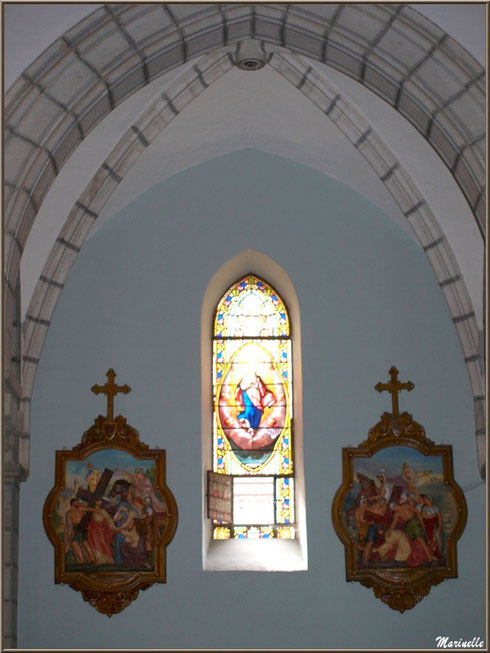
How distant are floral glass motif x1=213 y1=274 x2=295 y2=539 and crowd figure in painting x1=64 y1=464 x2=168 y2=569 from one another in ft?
2.58

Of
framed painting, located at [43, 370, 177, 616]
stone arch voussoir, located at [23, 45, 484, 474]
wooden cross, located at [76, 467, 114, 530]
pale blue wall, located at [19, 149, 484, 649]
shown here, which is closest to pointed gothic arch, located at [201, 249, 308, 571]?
pale blue wall, located at [19, 149, 484, 649]

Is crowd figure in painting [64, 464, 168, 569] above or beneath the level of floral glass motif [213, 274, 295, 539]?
beneath

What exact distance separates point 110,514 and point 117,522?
10 centimetres

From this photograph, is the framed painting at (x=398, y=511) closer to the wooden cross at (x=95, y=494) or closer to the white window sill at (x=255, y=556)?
the white window sill at (x=255, y=556)

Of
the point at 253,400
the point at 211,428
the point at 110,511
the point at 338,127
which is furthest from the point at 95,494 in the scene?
the point at 338,127

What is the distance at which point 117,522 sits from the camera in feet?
33.8

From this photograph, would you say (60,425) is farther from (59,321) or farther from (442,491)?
(442,491)

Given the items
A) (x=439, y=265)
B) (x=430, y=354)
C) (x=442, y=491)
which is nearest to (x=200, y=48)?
(x=439, y=265)

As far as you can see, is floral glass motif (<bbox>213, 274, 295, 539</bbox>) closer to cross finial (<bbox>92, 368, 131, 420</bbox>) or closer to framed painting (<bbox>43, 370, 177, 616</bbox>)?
framed painting (<bbox>43, 370, 177, 616</bbox>)

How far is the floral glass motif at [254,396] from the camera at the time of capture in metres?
10.8

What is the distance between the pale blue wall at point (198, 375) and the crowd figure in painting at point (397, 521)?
0.27m

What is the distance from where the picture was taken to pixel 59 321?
10633mm

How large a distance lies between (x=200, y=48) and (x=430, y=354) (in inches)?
153

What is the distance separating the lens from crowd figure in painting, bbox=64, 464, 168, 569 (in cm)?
1020
